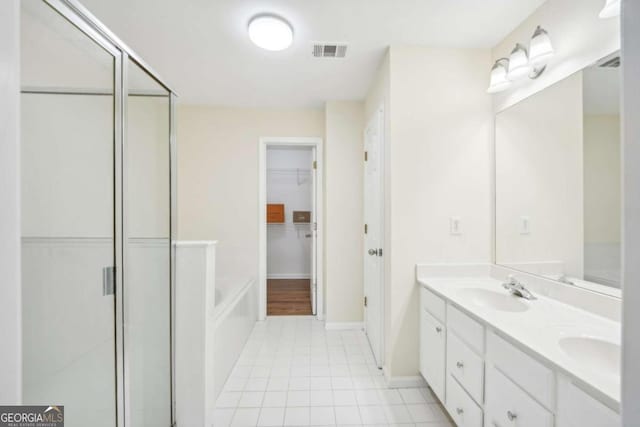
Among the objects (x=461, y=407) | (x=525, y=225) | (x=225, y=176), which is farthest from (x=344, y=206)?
(x=461, y=407)

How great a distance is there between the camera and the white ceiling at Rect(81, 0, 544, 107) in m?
1.61

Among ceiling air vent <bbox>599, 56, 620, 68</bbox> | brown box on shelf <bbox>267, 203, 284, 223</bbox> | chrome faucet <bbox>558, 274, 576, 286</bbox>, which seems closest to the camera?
ceiling air vent <bbox>599, 56, 620, 68</bbox>

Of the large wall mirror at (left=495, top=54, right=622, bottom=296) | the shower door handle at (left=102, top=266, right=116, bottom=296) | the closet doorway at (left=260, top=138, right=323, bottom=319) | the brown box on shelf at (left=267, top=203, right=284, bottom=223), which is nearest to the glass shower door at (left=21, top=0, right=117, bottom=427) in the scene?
the shower door handle at (left=102, top=266, right=116, bottom=296)

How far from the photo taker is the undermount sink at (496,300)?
1519mm

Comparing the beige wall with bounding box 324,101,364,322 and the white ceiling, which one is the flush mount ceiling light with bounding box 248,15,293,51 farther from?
the beige wall with bounding box 324,101,364,322

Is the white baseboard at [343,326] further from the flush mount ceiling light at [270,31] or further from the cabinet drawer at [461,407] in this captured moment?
the flush mount ceiling light at [270,31]

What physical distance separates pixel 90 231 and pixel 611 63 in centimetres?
246

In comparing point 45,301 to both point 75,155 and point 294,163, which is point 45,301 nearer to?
point 75,155

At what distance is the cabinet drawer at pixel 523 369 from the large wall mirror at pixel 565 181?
60 cm

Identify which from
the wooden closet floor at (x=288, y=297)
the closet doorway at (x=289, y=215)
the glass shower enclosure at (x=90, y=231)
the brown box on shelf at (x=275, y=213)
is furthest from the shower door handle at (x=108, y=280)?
the brown box on shelf at (x=275, y=213)

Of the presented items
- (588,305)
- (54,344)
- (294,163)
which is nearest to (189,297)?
(54,344)

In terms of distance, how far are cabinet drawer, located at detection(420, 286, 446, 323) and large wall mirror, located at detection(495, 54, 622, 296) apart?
570 mm

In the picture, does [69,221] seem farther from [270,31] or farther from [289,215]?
[289,215]

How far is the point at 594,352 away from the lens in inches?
41.7
